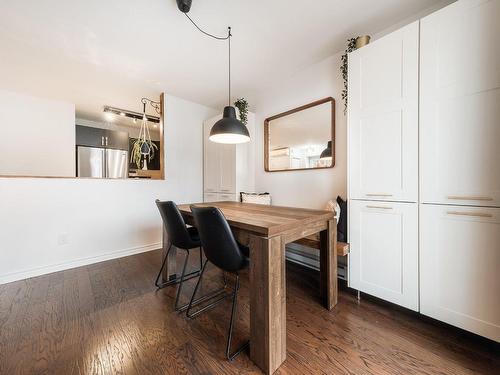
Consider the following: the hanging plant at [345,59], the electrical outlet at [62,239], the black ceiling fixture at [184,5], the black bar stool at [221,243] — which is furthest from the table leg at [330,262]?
the electrical outlet at [62,239]

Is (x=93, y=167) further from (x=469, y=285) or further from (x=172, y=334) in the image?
(x=469, y=285)

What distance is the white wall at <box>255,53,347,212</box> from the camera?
7.82 ft

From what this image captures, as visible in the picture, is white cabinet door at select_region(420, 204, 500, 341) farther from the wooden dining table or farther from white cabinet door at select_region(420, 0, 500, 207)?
the wooden dining table

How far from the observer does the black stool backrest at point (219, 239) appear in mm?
1282

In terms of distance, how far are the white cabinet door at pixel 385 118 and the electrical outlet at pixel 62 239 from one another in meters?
3.37

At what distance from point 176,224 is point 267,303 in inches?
40.1

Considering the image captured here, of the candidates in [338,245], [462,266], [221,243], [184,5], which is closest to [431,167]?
[462,266]

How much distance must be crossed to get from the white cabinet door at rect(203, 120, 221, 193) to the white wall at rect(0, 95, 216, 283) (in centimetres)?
11

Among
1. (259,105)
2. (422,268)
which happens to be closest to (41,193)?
(259,105)

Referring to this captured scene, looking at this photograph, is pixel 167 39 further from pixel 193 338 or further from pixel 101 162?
pixel 101 162

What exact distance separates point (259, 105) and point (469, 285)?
3.13 m

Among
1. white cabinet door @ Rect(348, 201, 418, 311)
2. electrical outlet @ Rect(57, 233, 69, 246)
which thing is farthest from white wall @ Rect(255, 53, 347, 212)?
electrical outlet @ Rect(57, 233, 69, 246)

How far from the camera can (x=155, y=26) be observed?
195 centimetres

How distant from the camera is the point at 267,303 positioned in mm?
1146
